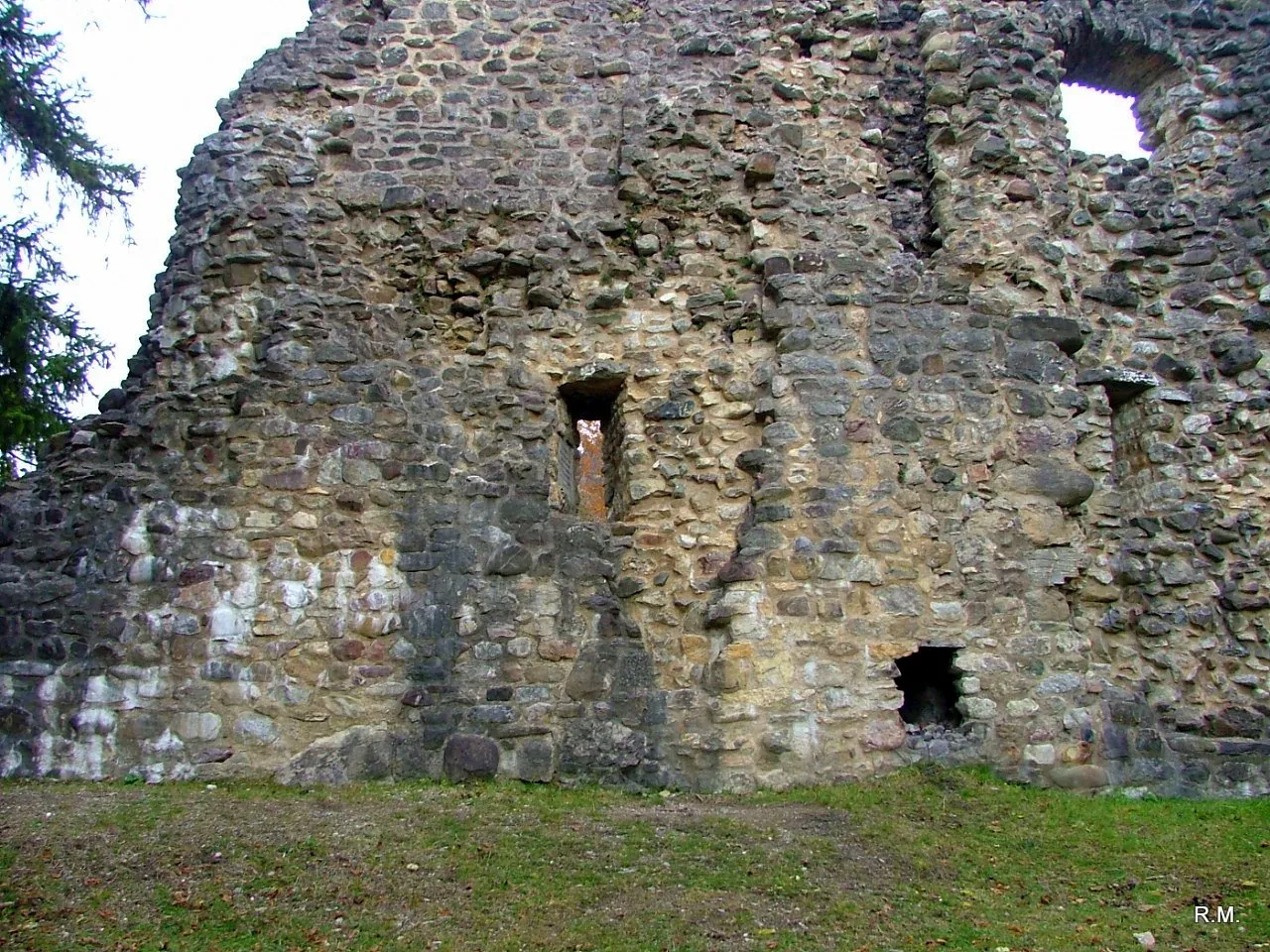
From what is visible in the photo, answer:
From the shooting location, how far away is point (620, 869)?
5.50 metres

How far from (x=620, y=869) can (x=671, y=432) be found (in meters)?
3.57

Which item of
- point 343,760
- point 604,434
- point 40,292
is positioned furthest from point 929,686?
point 40,292

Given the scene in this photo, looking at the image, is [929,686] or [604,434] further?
[604,434]

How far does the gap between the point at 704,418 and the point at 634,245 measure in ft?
5.28

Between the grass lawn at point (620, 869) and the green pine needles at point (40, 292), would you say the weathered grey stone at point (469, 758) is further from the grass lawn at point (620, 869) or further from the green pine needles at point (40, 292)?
the green pine needles at point (40, 292)

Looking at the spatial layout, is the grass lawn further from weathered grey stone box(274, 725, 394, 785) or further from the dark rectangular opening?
the dark rectangular opening

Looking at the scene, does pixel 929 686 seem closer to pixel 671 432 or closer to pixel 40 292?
pixel 671 432

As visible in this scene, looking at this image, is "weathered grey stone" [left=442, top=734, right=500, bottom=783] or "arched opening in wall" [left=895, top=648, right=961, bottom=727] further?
"arched opening in wall" [left=895, top=648, right=961, bottom=727]

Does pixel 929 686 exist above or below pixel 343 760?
above

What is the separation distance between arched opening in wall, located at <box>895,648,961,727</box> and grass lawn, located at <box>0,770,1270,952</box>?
57cm

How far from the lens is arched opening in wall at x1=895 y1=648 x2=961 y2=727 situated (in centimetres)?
753
